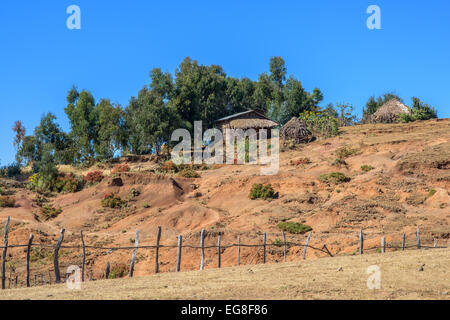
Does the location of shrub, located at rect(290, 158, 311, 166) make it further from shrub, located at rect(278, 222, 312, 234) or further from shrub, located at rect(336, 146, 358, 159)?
shrub, located at rect(278, 222, 312, 234)

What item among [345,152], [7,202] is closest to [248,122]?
[345,152]

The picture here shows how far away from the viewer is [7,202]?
36531 millimetres

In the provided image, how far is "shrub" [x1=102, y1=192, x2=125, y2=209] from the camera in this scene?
119 ft

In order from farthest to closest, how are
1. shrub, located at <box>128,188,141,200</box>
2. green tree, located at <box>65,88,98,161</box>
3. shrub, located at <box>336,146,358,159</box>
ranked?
green tree, located at <box>65,88,98,161</box> → shrub, located at <box>336,146,358,159</box> → shrub, located at <box>128,188,141,200</box>

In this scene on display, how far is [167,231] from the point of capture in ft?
99.3

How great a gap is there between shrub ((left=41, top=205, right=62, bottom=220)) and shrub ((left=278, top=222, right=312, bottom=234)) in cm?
1667

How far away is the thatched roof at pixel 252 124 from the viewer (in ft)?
178

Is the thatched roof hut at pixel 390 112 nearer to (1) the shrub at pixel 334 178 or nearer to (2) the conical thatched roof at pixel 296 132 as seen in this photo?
(2) the conical thatched roof at pixel 296 132

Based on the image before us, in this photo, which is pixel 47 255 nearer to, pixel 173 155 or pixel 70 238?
pixel 70 238

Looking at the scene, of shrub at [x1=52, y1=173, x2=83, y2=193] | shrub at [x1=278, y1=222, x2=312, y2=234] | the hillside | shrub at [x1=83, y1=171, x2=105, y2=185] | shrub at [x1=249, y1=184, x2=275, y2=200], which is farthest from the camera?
shrub at [x1=83, y1=171, x2=105, y2=185]

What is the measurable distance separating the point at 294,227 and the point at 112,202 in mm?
14412

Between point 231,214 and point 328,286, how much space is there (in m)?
20.8

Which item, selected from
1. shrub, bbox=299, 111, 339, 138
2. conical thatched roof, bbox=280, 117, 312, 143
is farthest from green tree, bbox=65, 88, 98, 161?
shrub, bbox=299, 111, 339, 138

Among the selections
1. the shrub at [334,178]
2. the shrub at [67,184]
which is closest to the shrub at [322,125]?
the shrub at [334,178]
